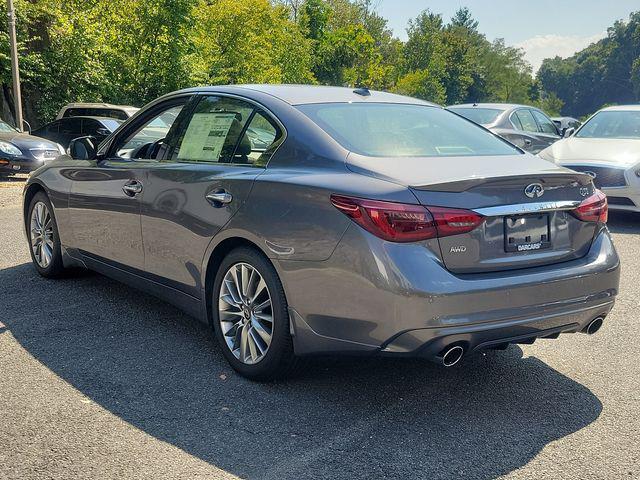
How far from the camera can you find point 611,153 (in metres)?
9.75

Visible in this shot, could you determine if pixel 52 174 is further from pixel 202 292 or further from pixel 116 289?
pixel 202 292

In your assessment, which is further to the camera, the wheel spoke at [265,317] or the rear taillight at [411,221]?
the wheel spoke at [265,317]

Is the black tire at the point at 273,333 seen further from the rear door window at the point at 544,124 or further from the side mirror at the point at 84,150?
the rear door window at the point at 544,124

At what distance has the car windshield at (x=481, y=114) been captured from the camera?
12.9m

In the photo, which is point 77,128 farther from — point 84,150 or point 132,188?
point 132,188

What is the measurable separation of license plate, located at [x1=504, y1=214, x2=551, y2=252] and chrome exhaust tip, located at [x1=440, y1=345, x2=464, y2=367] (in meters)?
0.53

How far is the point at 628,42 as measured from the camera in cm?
13162

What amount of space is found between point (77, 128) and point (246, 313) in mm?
14597

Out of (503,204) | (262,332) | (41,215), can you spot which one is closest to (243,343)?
(262,332)

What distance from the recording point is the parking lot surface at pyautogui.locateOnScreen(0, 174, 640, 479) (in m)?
3.00

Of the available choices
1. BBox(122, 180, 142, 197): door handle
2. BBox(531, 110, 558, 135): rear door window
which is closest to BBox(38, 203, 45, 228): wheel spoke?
BBox(122, 180, 142, 197): door handle

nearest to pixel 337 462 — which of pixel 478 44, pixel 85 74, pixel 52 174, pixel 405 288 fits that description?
pixel 405 288

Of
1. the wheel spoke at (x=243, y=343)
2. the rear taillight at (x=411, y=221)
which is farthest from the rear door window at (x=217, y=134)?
the rear taillight at (x=411, y=221)

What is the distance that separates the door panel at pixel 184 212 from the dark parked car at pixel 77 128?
11845mm
